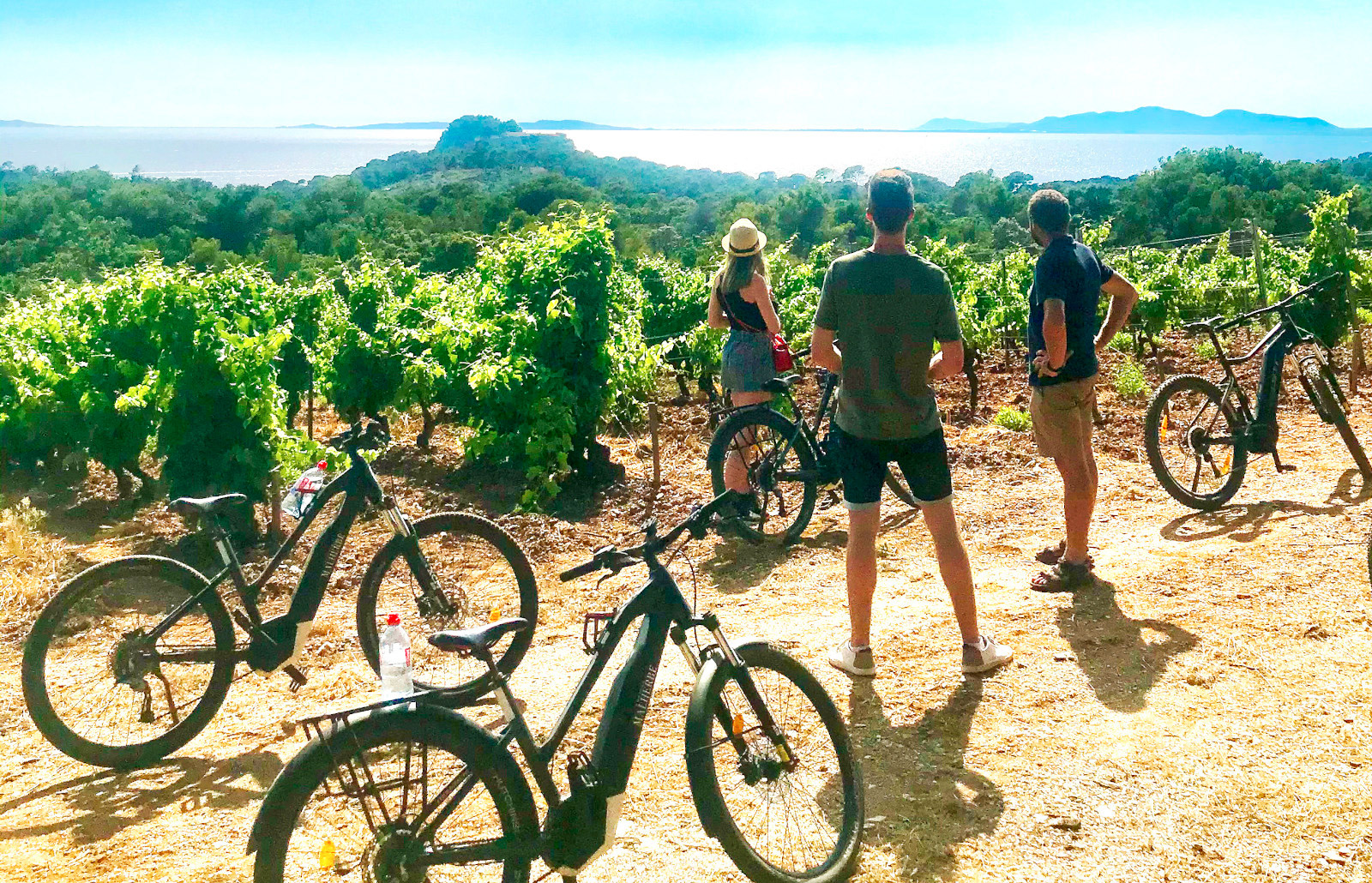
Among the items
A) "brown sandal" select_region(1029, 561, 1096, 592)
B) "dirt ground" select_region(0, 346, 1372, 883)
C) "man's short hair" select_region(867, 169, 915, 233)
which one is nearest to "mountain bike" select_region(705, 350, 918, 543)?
"dirt ground" select_region(0, 346, 1372, 883)

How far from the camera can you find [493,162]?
128 meters

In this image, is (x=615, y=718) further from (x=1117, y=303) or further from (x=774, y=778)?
(x=1117, y=303)

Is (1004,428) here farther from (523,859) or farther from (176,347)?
(523,859)

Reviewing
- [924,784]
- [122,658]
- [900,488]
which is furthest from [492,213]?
[924,784]

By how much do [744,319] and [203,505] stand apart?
3.42m

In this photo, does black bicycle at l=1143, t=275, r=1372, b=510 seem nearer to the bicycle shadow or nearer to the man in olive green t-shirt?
the man in olive green t-shirt

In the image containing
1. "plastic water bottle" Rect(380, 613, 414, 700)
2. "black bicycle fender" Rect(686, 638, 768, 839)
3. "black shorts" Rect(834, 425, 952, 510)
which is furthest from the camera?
"black shorts" Rect(834, 425, 952, 510)

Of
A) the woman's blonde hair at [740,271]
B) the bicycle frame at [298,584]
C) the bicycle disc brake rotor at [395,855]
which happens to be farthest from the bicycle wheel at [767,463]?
the bicycle disc brake rotor at [395,855]

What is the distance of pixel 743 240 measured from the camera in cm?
648

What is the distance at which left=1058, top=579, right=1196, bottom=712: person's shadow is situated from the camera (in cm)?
453

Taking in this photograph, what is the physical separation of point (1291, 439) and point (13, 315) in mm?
10081

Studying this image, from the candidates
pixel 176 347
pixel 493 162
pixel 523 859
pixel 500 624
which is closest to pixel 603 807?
pixel 523 859

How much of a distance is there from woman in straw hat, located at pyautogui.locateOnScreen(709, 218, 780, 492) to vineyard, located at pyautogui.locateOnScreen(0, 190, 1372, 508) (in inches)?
61.3

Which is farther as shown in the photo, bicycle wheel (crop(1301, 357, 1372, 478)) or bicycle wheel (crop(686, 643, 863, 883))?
bicycle wheel (crop(1301, 357, 1372, 478))
